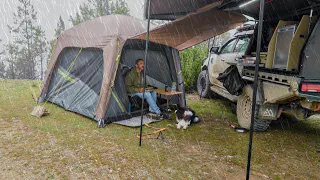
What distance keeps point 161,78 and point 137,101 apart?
1.34 metres

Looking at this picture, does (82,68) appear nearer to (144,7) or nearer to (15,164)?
(144,7)

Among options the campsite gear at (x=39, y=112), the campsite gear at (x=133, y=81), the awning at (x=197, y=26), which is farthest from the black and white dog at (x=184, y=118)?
the campsite gear at (x=39, y=112)

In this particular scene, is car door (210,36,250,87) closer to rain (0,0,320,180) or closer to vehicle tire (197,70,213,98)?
rain (0,0,320,180)

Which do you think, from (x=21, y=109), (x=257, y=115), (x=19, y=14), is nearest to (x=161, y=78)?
(x=257, y=115)

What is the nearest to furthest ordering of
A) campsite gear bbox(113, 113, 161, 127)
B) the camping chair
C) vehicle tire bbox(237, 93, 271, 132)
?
vehicle tire bbox(237, 93, 271, 132), campsite gear bbox(113, 113, 161, 127), the camping chair

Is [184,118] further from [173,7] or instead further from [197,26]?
[173,7]

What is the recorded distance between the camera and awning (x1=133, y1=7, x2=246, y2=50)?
464 cm

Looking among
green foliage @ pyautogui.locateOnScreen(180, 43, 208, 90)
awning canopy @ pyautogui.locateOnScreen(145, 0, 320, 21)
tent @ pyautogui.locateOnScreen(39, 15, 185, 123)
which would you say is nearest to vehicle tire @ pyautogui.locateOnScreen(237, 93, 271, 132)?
awning canopy @ pyautogui.locateOnScreen(145, 0, 320, 21)

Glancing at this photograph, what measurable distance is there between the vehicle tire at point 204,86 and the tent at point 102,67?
6.33ft

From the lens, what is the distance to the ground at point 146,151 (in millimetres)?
3373

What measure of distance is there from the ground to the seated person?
482mm

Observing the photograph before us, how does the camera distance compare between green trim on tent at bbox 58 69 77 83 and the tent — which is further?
green trim on tent at bbox 58 69 77 83

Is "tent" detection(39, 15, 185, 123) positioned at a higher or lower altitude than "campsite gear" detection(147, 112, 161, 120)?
higher

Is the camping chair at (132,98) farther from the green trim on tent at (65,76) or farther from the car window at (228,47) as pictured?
the car window at (228,47)
